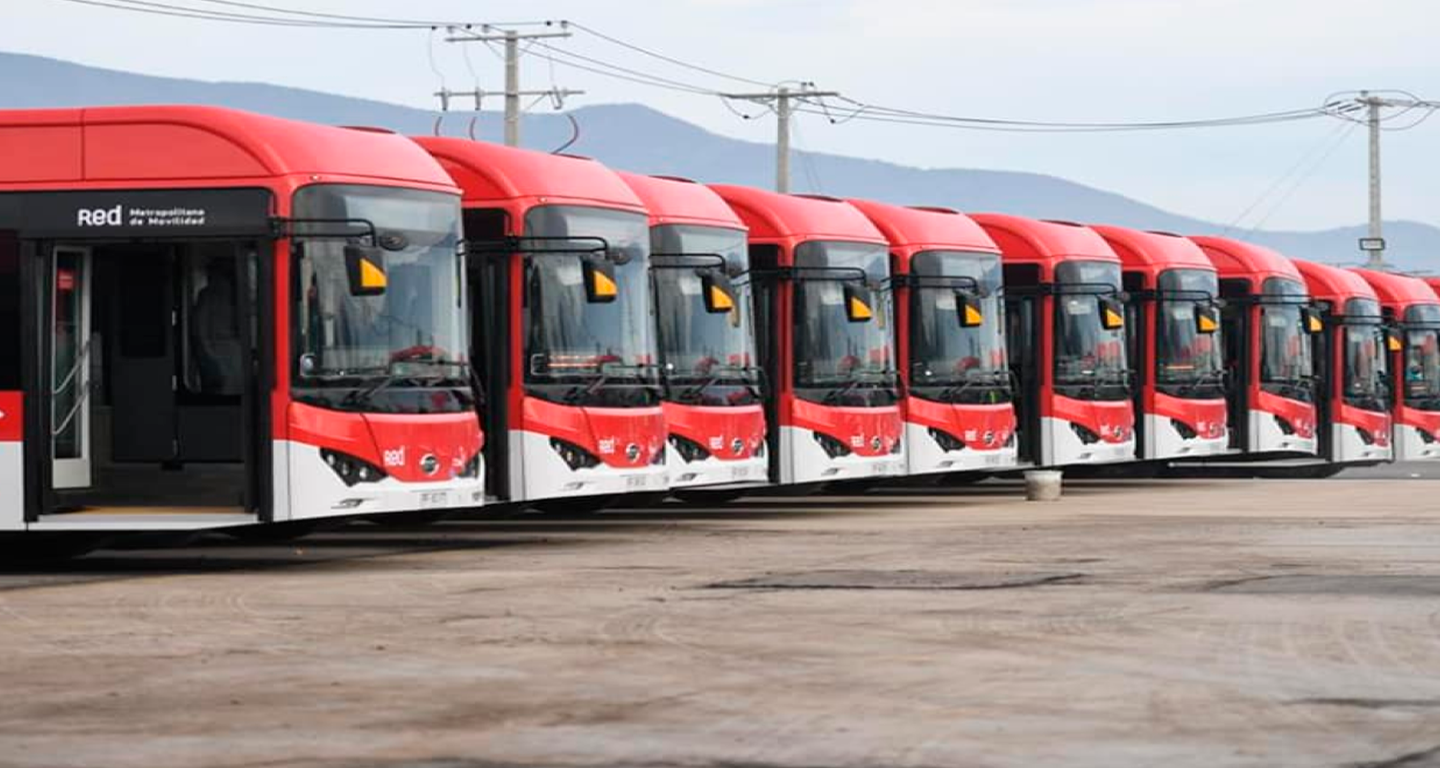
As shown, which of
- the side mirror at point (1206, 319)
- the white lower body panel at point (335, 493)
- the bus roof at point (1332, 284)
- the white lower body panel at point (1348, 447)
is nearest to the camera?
the white lower body panel at point (335, 493)

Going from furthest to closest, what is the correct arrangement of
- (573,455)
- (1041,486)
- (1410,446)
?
(1410,446)
(1041,486)
(573,455)

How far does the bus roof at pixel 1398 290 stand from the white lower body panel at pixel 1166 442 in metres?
10.6

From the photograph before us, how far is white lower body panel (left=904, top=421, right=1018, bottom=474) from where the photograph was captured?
3209cm

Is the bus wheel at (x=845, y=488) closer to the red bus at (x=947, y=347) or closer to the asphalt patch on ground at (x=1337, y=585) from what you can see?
the red bus at (x=947, y=347)

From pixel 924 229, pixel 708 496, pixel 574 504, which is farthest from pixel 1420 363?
pixel 574 504

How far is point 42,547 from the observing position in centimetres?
2192

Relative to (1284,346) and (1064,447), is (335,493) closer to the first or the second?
(1064,447)

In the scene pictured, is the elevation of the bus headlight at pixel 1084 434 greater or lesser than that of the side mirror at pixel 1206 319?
lesser

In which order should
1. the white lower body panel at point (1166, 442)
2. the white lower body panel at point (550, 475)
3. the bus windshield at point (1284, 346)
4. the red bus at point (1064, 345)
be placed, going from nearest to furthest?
1. the white lower body panel at point (550, 475)
2. the red bus at point (1064, 345)
3. the white lower body panel at point (1166, 442)
4. the bus windshield at point (1284, 346)

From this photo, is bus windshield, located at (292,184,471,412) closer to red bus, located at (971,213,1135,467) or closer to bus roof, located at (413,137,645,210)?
bus roof, located at (413,137,645,210)

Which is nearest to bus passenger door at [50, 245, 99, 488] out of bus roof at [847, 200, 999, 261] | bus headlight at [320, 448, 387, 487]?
bus headlight at [320, 448, 387, 487]

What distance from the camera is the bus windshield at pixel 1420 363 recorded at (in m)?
47.9

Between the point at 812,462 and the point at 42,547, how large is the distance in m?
9.70

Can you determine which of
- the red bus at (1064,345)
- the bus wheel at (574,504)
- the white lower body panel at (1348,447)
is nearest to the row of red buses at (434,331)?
the bus wheel at (574,504)
